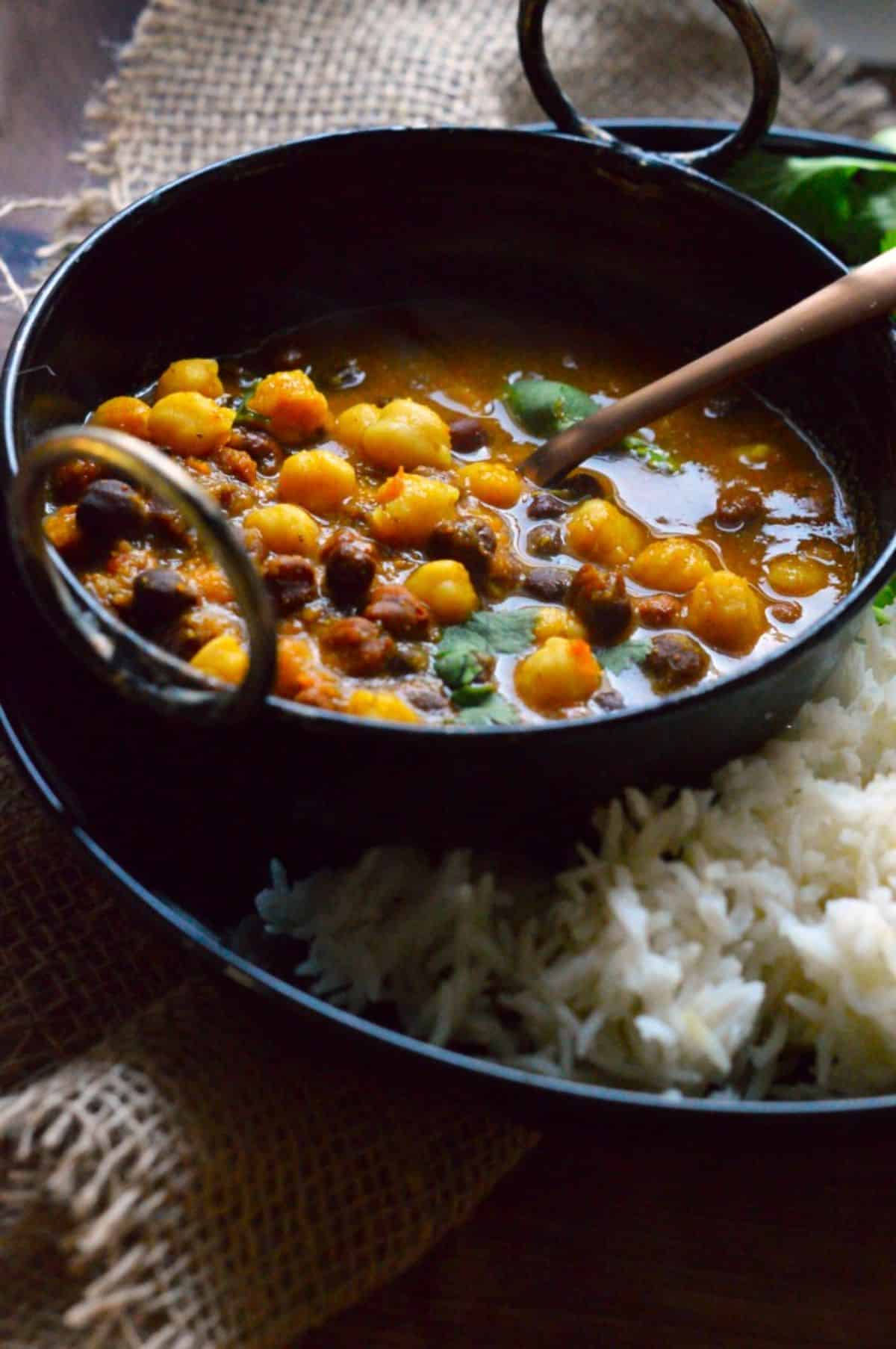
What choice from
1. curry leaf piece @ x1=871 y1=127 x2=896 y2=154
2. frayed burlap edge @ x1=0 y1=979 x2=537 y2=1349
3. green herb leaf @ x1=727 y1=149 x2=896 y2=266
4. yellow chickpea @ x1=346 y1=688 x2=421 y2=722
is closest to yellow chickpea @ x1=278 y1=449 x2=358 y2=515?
yellow chickpea @ x1=346 y1=688 x2=421 y2=722

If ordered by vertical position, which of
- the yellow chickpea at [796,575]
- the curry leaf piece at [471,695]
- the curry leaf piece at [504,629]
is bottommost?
the curry leaf piece at [471,695]

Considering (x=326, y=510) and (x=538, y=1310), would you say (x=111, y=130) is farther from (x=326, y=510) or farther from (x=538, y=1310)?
(x=538, y=1310)

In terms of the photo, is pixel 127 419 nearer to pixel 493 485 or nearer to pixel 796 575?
pixel 493 485

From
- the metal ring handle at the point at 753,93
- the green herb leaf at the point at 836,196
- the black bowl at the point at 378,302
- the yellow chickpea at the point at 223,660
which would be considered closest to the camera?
the black bowl at the point at 378,302

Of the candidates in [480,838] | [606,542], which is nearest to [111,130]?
[606,542]

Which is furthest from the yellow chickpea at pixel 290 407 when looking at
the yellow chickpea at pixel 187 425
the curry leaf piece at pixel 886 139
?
the curry leaf piece at pixel 886 139

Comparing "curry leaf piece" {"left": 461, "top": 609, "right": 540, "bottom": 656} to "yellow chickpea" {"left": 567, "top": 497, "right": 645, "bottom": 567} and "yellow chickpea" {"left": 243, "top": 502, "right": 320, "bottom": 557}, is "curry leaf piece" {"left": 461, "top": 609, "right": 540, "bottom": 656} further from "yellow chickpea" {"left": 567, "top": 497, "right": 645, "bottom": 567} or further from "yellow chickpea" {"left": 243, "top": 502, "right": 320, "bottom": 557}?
"yellow chickpea" {"left": 243, "top": 502, "right": 320, "bottom": 557}

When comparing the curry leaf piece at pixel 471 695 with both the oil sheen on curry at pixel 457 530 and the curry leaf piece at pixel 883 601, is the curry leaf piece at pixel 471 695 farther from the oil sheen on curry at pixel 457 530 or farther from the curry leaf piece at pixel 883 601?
the curry leaf piece at pixel 883 601

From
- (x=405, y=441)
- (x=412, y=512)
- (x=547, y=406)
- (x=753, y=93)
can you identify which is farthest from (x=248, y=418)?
(x=753, y=93)
